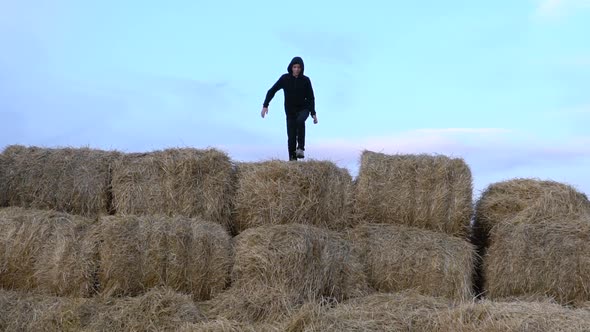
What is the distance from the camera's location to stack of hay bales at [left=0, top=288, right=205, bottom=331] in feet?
22.6

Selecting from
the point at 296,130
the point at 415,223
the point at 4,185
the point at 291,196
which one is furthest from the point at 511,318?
the point at 4,185

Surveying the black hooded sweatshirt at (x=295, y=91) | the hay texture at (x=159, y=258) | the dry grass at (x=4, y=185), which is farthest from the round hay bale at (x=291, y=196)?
the dry grass at (x=4, y=185)

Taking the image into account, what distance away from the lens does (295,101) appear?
34.4ft

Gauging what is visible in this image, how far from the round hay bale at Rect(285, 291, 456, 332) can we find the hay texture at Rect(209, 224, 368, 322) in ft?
1.40

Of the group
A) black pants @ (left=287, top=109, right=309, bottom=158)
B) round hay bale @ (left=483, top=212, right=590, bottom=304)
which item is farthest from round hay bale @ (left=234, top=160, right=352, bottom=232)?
black pants @ (left=287, top=109, right=309, bottom=158)

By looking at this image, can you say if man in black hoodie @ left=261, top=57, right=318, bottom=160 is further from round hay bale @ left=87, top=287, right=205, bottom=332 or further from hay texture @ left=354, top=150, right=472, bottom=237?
round hay bale @ left=87, top=287, right=205, bottom=332

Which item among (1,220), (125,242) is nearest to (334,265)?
(125,242)

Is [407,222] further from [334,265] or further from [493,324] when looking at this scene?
[493,324]

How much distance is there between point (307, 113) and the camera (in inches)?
412

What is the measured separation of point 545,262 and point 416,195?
4.80ft

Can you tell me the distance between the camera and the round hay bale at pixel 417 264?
25.9ft

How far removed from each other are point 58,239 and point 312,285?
8.28 feet

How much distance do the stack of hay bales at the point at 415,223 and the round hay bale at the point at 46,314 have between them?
9.07ft

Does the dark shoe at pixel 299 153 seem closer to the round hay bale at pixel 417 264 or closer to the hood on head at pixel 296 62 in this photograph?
the hood on head at pixel 296 62
